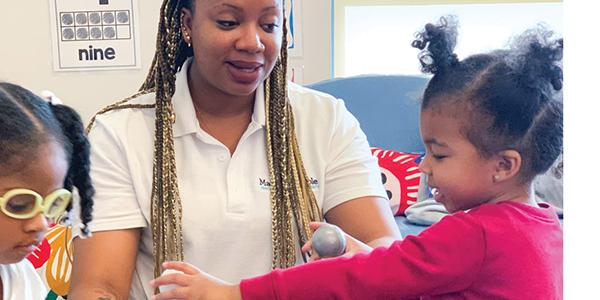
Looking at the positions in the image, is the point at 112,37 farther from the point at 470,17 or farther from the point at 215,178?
the point at 215,178

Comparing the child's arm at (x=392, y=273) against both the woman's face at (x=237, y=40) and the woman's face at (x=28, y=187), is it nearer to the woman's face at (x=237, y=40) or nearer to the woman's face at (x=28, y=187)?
the woman's face at (x=28, y=187)

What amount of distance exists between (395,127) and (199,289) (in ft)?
4.58

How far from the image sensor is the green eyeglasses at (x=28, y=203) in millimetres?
861

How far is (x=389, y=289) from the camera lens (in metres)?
0.90

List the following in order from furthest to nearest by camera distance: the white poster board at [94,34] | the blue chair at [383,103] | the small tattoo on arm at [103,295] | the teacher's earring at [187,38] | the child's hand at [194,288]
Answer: the white poster board at [94,34] → the blue chair at [383,103] → the teacher's earring at [187,38] → the small tattoo on arm at [103,295] → the child's hand at [194,288]

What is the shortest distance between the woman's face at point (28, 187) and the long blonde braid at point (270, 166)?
0.37m

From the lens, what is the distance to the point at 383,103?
7.40 ft

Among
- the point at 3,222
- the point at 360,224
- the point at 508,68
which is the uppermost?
the point at 508,68

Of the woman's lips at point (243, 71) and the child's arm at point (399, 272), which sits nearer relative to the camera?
the child's arm at point (399, 272)

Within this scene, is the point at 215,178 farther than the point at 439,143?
Yes

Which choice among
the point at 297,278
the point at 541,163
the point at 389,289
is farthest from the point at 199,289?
the point at 541,163

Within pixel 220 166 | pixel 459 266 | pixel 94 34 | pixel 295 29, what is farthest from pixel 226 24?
pixel 94 34

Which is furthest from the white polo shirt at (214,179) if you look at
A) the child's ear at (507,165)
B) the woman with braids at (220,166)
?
the child's ear at (507,165)
